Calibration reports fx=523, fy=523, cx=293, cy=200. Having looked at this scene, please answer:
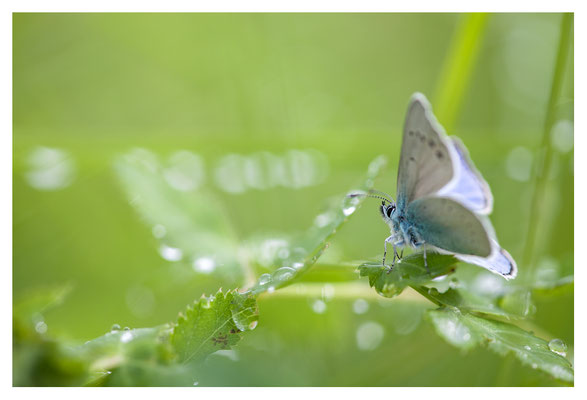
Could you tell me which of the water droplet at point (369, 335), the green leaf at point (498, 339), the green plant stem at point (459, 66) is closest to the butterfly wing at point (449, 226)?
the green leaf at point (498, 339)

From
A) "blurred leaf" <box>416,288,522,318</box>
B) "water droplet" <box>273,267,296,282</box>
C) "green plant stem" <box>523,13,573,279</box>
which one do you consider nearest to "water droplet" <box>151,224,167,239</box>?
"water droplet" <box>273,267,296,282</box>

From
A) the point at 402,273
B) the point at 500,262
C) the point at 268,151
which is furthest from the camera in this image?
the point at 268,151

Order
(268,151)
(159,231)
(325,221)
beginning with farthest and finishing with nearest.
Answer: (268,151) → (159,231) → (325,221)

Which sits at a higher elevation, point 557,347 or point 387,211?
point 387,211

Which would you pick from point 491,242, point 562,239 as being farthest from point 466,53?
point 491,242

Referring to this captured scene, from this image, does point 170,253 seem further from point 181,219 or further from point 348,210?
point 348,210

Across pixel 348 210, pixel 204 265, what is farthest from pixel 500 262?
pixel 204 265
